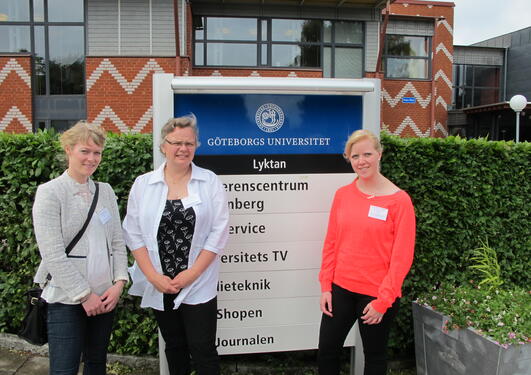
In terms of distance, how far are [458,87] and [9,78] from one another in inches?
858

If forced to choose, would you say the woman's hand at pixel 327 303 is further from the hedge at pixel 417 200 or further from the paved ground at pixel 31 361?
the paved ground at pixel 31 361

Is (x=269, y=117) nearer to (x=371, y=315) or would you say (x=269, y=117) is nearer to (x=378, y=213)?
(x=378, y=213)

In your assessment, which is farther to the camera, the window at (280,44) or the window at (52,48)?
the window at (280,44)

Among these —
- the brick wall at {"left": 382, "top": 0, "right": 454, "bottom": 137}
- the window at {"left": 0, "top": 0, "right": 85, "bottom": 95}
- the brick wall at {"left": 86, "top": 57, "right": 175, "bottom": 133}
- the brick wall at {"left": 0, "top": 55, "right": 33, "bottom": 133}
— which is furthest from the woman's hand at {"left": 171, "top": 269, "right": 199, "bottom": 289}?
the brick wall at {"left": 382, "top": 0, "right": 454, "bottom": 137}

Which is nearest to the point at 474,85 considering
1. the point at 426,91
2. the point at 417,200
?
the point at 426,91

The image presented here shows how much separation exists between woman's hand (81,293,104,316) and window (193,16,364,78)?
46.4 ft

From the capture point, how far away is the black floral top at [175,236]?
231 cm

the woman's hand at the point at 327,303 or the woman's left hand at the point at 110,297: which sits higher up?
the woman's left hand at the point at 110,297

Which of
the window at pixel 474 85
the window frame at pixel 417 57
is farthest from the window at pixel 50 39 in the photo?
the window at pixel 474 85

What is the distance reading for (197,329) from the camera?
2393mm

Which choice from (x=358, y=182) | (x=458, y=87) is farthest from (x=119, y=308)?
(x=458, y=87)

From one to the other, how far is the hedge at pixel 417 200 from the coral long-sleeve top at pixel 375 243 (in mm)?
1194

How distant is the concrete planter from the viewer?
251 centimetres

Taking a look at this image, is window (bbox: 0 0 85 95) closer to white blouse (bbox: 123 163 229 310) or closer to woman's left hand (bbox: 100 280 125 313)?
white blouse (bbox: 123 163 229 310)
